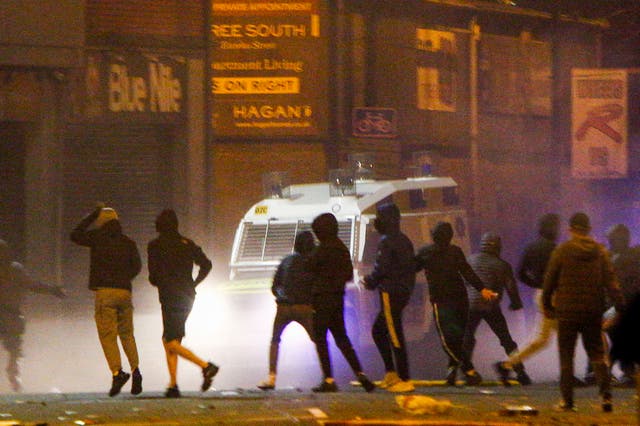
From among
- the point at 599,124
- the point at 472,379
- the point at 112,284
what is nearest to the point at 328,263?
the point at 112,284

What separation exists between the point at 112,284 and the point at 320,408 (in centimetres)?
234

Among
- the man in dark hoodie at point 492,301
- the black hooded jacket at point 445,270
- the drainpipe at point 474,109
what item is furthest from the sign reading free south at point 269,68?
the black hooded jacket at point 445,270

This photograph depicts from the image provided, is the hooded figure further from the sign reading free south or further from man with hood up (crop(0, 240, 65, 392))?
the sign reading free south

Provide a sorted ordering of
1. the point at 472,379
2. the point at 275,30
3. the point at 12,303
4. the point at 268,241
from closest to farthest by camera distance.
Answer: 1. the point at 472,379
2. the point at 12,303
3. the point at 268,241
4. the point at 275,30

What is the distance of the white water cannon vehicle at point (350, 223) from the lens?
14906 mm

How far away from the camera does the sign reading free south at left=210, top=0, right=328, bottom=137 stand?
23.4m

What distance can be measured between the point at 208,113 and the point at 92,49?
2322 millimetres

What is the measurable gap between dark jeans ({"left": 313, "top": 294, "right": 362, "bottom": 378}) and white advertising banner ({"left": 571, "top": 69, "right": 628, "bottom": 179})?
6786 millimetres

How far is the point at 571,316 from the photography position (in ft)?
33.8

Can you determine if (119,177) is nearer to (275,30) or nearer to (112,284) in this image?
(275,30)

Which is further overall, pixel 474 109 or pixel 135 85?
pixel 474 109

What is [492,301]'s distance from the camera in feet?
42.9

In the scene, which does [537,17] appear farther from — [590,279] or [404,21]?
[590,279]

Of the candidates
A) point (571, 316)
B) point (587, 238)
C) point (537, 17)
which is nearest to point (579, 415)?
point (571, 316)
